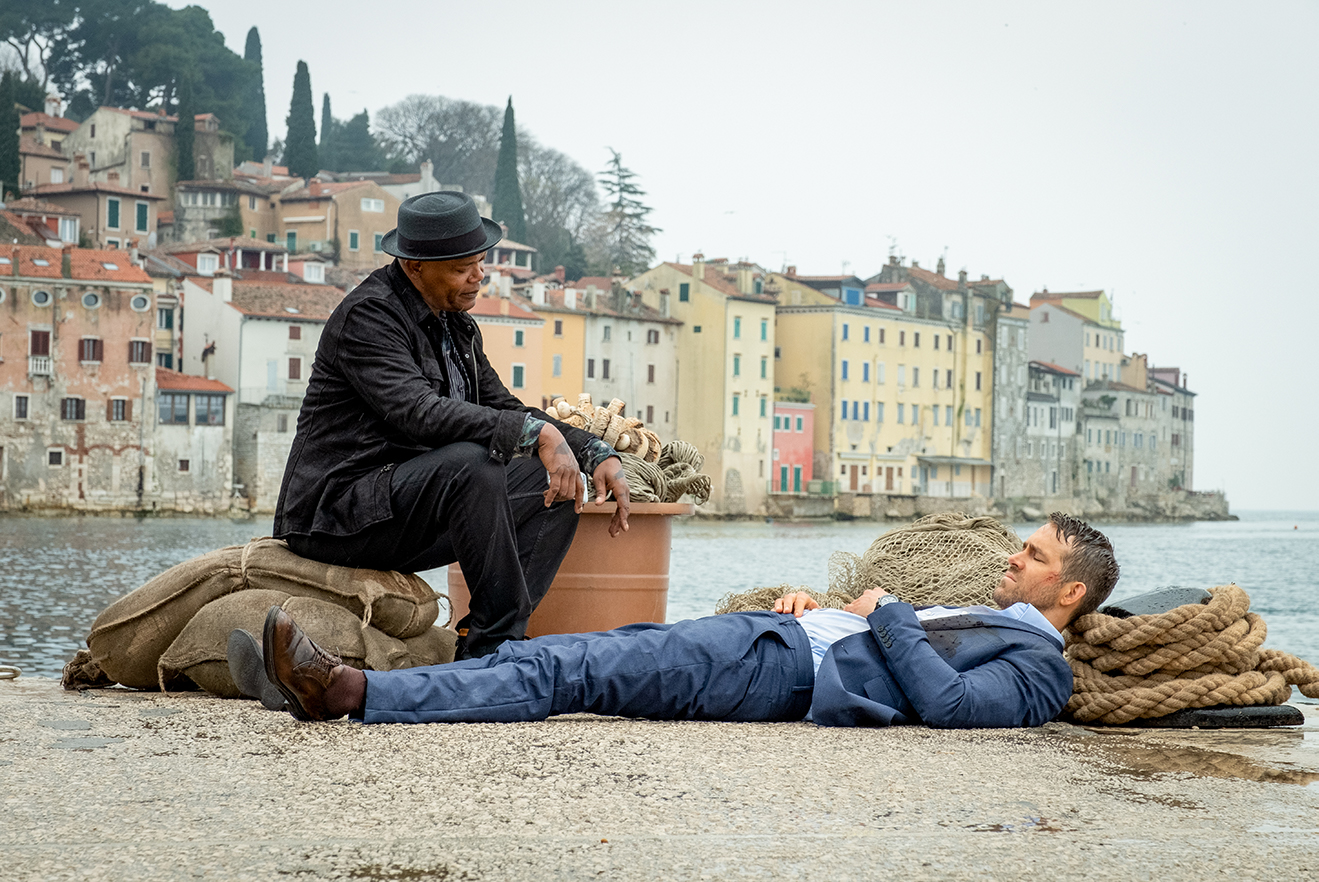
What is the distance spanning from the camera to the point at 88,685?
4.14 metres

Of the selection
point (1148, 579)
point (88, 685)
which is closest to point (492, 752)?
point (88, 685)

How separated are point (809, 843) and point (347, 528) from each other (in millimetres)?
1899

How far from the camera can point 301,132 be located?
229 ft

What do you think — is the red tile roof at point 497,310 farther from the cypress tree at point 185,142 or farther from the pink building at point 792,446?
the cypress tree at point 185,142

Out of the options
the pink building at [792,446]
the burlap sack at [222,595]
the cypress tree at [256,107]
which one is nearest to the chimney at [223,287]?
the pink building at [792,446]

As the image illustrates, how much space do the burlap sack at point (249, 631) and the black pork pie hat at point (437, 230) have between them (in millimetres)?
915

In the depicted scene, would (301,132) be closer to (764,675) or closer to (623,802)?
(764,675)

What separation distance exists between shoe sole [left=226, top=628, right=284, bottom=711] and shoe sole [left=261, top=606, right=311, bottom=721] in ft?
0.15

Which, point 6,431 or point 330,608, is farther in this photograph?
point 6,431

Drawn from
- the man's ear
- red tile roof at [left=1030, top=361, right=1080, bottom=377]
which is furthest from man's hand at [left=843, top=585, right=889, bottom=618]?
red tile roof at [left=1030, top=361, right=1080, bottom=377]

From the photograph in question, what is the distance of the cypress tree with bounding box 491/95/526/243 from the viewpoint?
229 ft

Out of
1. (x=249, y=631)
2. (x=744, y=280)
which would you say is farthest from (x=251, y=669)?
(x=744, y=280)

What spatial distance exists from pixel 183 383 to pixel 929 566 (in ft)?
148

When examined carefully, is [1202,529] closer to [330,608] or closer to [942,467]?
[942,467]
